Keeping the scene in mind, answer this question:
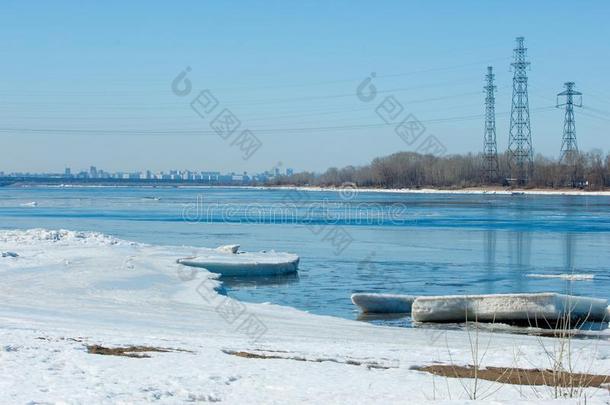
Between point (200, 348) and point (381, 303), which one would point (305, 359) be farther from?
point (381, 303)

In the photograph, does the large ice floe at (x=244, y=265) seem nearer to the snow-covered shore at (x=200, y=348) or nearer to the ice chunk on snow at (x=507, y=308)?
the snow-covered shore at (x=200, y=348)

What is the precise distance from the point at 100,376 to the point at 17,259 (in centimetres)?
1593

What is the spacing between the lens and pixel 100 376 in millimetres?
9477

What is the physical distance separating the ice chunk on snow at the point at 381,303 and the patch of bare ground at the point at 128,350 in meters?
8.14

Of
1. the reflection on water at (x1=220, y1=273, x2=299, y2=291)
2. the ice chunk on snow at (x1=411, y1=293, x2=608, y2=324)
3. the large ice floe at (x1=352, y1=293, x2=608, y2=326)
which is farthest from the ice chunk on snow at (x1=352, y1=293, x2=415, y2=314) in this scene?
the reflection on water at (x1=220, y1=273, x2=299, y2=291)

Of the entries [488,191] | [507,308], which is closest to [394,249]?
[507,308]

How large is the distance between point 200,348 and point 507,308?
8.15 metres

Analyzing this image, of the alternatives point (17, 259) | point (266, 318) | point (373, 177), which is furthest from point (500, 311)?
point (373, 177)

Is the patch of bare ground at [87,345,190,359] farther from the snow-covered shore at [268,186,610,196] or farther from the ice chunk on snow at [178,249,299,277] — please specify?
the snow-covered shore at [268,186,610,196]

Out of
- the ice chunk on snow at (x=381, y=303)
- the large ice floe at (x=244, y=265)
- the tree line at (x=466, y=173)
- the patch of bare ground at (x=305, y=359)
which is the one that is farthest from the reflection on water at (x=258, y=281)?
the tree line at (x=466, y=173)

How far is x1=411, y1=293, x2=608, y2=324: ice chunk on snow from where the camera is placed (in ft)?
58.1

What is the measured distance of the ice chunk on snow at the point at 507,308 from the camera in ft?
58.1

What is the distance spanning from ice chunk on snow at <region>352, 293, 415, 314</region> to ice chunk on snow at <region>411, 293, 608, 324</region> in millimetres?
1211

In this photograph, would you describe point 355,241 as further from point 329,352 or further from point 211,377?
point 211,377
